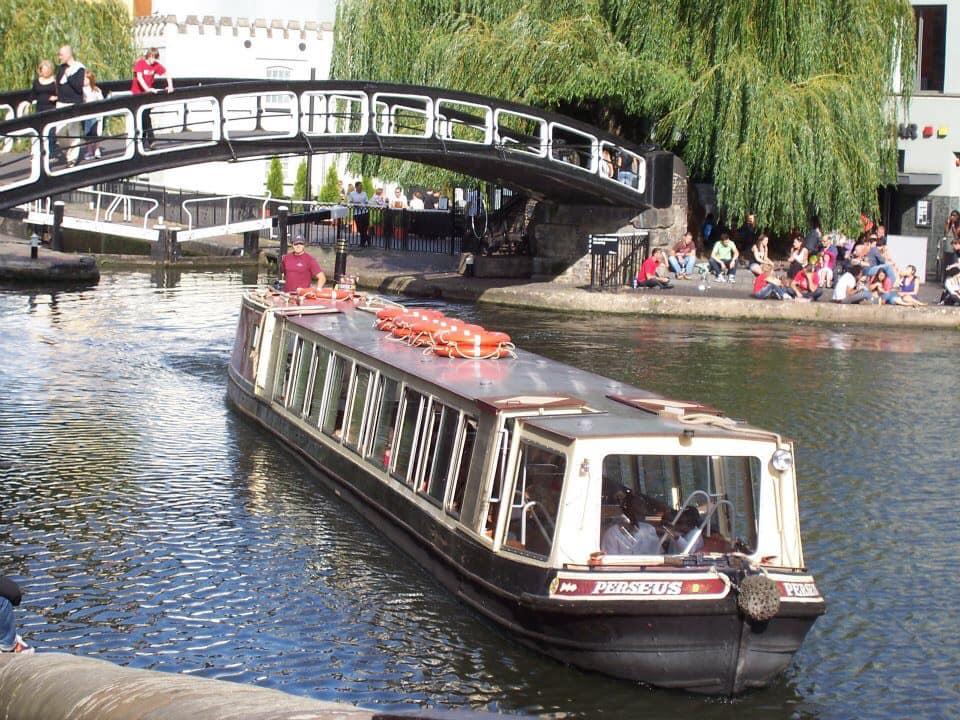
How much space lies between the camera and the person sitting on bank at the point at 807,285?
32.2 meters

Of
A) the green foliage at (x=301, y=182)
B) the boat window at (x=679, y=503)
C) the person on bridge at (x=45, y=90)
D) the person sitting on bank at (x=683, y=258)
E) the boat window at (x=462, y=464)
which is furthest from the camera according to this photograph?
the green foliage at (x=301, y=182)

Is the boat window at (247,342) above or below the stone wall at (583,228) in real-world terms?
below

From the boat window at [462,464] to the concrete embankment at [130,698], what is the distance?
5.05 meters

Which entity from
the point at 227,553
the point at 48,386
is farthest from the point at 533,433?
the point at 48,386

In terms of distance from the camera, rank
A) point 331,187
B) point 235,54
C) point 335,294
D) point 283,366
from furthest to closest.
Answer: point 235,54
point 331,187
point 335,294
point 283,366

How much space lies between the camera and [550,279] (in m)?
35.4

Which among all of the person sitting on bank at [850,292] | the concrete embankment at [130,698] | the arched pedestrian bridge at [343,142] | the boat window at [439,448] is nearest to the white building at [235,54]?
the arched pedestrian bridge at [343,142]

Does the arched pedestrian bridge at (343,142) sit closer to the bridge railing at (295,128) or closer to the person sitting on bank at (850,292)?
the bridge railing at (295,128)

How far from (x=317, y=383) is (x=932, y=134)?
84.5 feet

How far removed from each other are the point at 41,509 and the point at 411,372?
400 cm

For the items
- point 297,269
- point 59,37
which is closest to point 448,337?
point 297,269

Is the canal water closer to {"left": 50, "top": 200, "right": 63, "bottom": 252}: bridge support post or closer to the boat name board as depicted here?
the boat name board

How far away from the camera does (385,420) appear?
580 inches

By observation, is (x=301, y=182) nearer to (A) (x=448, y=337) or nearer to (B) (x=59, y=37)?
(B) (x=59, y=37)
